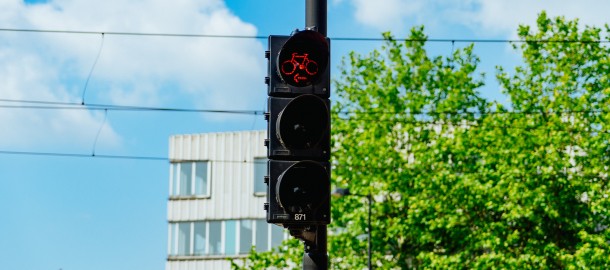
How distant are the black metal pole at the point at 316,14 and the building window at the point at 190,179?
4456 cm

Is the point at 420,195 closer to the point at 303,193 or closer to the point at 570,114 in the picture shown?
the point at 570,114

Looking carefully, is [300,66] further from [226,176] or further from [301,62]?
[226,176]

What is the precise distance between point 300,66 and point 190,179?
46032 mm

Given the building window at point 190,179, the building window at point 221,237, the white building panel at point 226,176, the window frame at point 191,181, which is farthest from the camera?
the building window at point 190,179

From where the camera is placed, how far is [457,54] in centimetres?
3831

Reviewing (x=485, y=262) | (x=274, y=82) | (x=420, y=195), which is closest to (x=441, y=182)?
(x=420, y=195)

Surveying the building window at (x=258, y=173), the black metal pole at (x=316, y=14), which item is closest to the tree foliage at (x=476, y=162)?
the building window at (x=258, y=173)

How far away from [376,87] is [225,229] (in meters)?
16.5

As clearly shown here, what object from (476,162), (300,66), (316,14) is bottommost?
(300,66)

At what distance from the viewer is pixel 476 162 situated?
1355 inches

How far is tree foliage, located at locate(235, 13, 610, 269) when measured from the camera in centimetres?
3153

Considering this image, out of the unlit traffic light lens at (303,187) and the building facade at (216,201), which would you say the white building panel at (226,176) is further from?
the unlit traffic light lens at (303,187)

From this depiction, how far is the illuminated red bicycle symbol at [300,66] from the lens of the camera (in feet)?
21.6

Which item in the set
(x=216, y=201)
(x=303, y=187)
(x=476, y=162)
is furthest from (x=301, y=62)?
(x=216, y=201)
